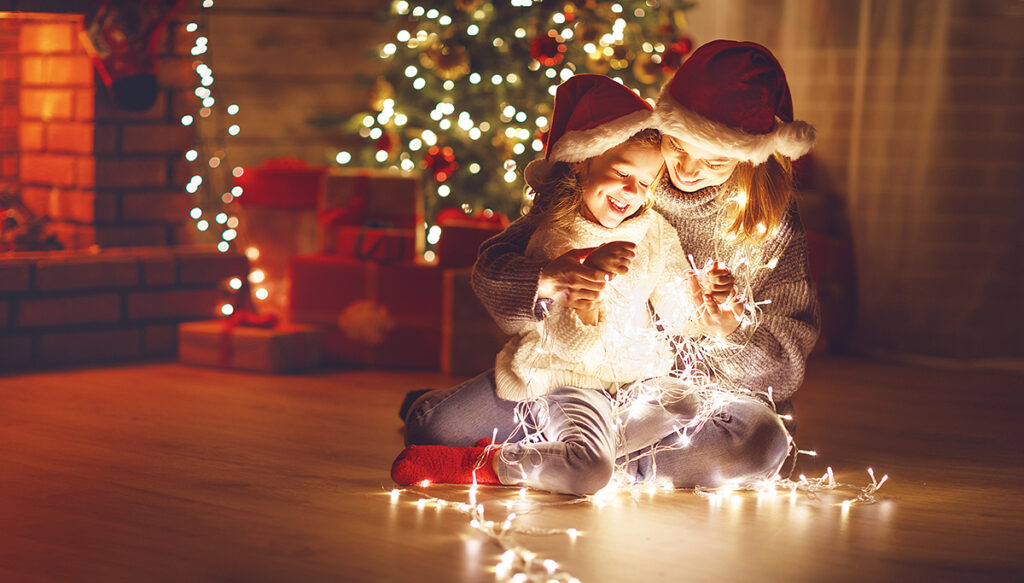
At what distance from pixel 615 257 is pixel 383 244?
1447 millimetres

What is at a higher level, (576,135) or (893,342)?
(576,135)

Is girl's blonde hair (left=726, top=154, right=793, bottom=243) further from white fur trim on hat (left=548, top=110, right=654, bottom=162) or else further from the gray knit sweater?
white fur trim on hat (left=548, top=110, right=654, bottom=162)

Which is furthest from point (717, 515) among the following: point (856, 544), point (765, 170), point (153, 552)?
point (153, 552)

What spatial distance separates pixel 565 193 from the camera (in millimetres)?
2135

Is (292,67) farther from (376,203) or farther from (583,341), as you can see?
(583,341)

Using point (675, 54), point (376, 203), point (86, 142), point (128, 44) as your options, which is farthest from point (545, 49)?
point (86, 142)

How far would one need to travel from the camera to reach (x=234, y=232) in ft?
11.8

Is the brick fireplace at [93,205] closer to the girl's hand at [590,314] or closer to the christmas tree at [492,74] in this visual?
the christmas tree at [492,74]

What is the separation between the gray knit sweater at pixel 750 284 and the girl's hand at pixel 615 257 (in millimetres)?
200

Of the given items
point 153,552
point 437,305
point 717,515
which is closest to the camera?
point 153,552

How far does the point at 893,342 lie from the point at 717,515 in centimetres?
190

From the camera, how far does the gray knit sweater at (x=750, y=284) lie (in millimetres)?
2129

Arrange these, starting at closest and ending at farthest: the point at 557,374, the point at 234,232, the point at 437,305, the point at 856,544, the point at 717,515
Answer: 1. the point at 856,544
2. the point at 717,515
3. the point at 557,374
4. the point at 437,305
5. the point at 234,232

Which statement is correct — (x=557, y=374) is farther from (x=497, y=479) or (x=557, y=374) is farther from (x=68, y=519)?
(x=68, y=519)
